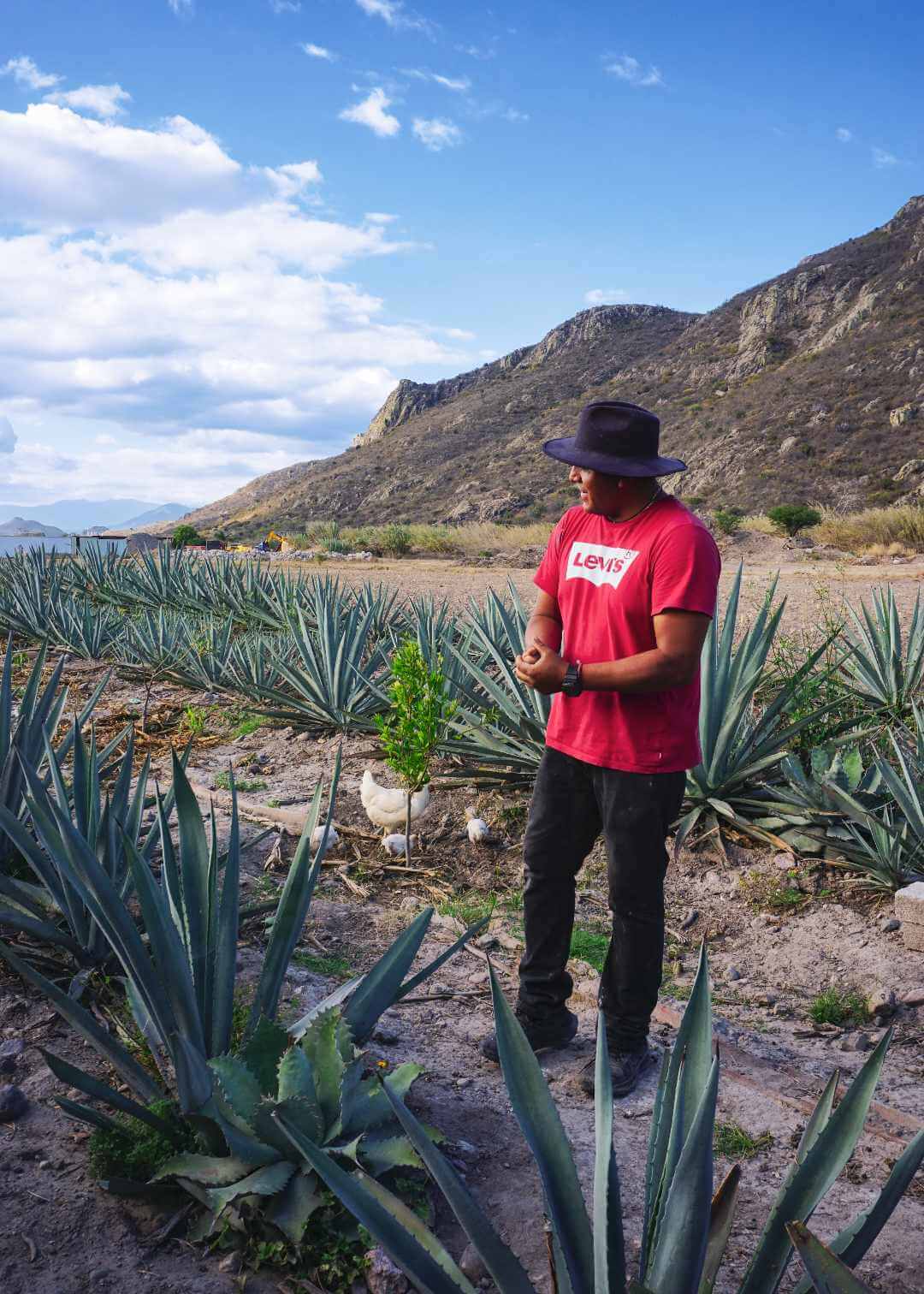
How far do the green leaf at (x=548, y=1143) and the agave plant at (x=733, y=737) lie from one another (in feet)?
9.25

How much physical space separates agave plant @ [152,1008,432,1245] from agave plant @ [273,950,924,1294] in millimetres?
233

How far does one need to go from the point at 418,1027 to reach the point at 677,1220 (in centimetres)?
160

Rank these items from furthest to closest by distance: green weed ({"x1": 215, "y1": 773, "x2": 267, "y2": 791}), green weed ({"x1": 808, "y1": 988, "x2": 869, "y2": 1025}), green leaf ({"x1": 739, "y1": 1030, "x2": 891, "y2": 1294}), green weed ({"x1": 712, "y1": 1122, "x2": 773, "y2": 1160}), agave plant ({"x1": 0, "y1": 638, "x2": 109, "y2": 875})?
green weed ({"x1": 215, "y1": 773, "x2": 267, "y2": 791}), agave plant ({"x1": 0, "y1": 638, "x2": 109, "y2": 875}), green weed ({"x1": 808, "y1": 988, "x2": 869, "y2": 1025}), green weed ({"x1": 712, "y1": 1122, "x2": 773, "y2": 1160}), green leaf ({"x1": 739, "y1": 1030, "x2": 891, "y2": 1294})

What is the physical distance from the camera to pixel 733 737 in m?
4.53

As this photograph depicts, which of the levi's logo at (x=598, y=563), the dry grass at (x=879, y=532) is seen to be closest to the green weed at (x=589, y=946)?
the levi's logo at (x=598, y=563)

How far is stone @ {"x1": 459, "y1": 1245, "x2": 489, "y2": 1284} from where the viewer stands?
1.89 meters

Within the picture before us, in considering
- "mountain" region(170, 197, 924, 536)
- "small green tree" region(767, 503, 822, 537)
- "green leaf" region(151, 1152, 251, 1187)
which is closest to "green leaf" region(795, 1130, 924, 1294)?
"green leaf" region(151, 1152, 251, 1187)

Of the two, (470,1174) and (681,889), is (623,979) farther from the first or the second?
(681,889)

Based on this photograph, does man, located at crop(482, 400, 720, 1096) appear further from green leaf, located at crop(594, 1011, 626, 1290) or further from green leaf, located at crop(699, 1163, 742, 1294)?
green leaf, located at crop(594, 1011, 626, 1290)

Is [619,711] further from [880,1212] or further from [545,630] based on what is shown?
[880,1212]

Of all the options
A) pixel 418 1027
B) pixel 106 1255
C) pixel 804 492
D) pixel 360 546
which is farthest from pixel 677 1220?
pixel 804 492

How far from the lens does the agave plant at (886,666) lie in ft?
19.1

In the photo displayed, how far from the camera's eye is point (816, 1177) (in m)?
1.48

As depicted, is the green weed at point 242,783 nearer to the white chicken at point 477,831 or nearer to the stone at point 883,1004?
the white chicken at point 477,831
